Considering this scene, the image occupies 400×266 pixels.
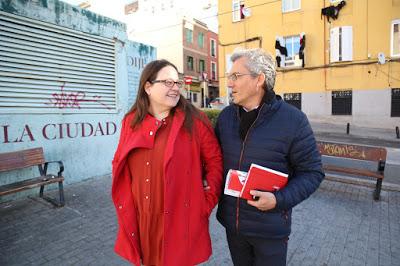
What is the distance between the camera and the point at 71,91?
637 cm

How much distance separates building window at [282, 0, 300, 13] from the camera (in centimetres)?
1977

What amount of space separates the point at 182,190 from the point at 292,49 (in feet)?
65.6

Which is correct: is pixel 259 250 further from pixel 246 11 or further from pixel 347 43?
pixel 246 11

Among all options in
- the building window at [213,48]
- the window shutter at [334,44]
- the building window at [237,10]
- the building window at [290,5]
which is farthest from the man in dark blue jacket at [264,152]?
the building window at [213,48]

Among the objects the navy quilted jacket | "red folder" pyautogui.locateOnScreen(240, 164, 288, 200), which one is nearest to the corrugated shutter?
the navy quilted jacket

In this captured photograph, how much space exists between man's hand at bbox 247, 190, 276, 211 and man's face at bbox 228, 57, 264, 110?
1.93ft

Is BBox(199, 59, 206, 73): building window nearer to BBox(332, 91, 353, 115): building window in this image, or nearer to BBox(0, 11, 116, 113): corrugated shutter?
BBox(332, 91, 353, 115): building window

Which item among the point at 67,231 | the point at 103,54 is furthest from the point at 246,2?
the point at 67,231

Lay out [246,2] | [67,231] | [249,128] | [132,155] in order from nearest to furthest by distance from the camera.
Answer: [249,128] < [132,155] < [67,231] < [246,2]

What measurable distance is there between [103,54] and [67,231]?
427cm

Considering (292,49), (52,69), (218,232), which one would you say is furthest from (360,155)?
(292,49)

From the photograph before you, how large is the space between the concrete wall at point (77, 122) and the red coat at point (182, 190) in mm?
4214

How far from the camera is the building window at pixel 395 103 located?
17.1m

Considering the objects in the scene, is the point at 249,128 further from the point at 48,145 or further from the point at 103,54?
the point at 103,54
